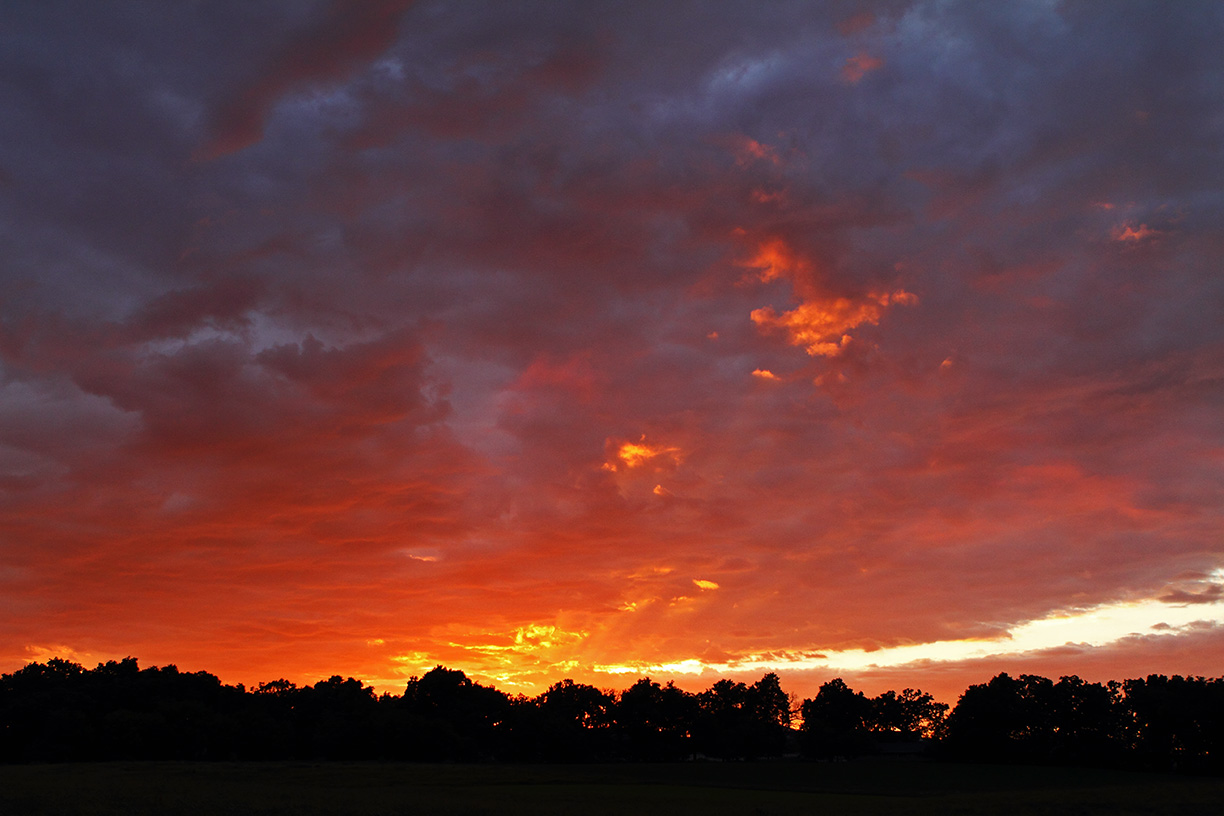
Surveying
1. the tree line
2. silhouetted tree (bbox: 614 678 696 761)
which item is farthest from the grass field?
silhouetted tree (bbox: 614 678 696 761)

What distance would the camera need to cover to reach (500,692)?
192000 millimetres

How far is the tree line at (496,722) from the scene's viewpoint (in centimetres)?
13950

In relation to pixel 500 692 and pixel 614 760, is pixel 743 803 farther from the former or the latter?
pixel 500 692

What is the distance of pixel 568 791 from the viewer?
9831 centimetres

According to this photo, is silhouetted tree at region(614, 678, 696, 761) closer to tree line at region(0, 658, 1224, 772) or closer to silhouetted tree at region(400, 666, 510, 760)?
tree line at region(0, 658, 1224, 772)

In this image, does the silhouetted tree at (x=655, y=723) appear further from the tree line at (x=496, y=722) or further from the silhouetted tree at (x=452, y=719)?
the silhouetted tree at (x=452, y=719)

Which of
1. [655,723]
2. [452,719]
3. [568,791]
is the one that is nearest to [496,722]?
[452,719]

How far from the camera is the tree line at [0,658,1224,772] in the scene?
458 feet

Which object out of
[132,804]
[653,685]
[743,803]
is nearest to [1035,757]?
[653,685]

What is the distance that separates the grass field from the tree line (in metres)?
17.2

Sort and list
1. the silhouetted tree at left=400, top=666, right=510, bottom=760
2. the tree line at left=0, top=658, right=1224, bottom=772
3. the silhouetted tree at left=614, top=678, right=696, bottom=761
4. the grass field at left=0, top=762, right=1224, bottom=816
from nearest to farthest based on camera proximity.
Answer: the grass field at left=0, top=762, right=1224, bottom=816 < the tree line at left=0, top=658, right=1224, bottom=772 < the silhouetted tree at left=400, top=666, right=510, bottom=760 < the silhouetted tree at left=614, top=678, right=696, bottom=761

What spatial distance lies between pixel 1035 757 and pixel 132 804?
160174mm

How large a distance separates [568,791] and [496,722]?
86.5 metres

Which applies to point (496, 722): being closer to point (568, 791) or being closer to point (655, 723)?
point (655, 723)
